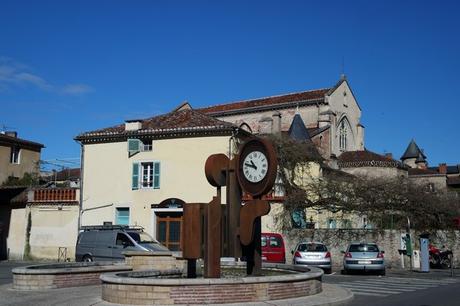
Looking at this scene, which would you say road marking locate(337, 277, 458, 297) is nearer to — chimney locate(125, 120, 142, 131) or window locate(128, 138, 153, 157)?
window locate(128, 138, 153, 157)

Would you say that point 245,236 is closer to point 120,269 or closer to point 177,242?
point 120,269

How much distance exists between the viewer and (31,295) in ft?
44.8

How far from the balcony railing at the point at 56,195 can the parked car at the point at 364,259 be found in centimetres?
1770

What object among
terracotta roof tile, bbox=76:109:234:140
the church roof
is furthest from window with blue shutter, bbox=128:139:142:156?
the church roof

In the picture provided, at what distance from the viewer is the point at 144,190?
32125 millimetres

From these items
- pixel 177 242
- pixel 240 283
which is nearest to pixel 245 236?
pixel 240 283

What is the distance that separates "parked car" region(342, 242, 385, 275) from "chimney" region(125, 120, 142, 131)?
1578 cm

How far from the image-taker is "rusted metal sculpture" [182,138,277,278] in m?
13.1

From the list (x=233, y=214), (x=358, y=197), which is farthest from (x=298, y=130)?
(x=233, y=214)

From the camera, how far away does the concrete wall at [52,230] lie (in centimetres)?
3256

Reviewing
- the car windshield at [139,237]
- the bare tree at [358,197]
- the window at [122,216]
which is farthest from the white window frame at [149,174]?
the car windshield at [139,237]

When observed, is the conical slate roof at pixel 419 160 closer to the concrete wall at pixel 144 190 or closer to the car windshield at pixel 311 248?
the concrete wall at pixel 144 190

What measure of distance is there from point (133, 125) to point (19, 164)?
16.2 m

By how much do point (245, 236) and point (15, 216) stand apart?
25.3 m
